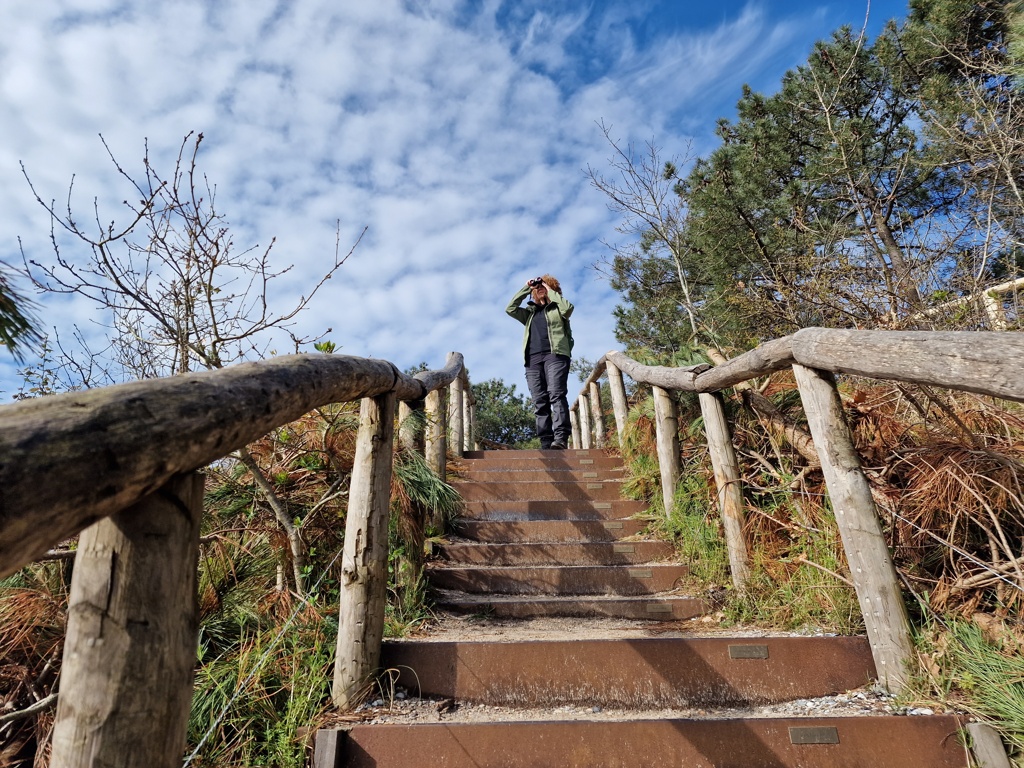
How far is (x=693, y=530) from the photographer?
332 centimetres

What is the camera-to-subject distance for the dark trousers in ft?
19.6

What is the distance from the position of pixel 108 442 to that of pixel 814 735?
216 cm

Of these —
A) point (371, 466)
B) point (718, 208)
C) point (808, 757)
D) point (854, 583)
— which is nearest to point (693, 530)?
point (854, 583)

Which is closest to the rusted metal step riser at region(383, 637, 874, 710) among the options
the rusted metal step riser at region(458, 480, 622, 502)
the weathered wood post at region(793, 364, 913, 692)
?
the weathered wood post at region(793, 364, 913, 692)

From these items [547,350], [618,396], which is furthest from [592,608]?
[547,350]

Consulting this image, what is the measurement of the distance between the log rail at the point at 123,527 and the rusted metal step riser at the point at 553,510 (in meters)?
3.04

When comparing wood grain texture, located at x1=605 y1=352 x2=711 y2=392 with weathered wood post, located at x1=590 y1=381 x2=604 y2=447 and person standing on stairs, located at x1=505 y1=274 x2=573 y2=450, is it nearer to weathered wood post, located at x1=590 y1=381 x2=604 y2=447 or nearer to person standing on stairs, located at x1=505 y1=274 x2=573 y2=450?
person standing on stairs, located at x1=505 y1=274 x2=573 y2=450

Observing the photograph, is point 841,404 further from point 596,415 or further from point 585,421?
point 585,421

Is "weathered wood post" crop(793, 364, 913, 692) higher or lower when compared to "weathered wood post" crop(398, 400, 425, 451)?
Result: lower

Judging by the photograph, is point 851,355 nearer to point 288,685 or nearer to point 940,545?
point 940,545

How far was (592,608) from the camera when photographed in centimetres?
297

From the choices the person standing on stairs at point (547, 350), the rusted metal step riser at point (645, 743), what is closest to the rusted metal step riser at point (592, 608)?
the rusted metal step riser at point (645, 743)

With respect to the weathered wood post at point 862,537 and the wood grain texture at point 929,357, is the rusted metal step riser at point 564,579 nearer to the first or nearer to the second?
the weathered wood post at point 862,537

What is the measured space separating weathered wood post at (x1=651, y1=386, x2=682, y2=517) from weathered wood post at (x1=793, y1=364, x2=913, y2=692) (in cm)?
147
